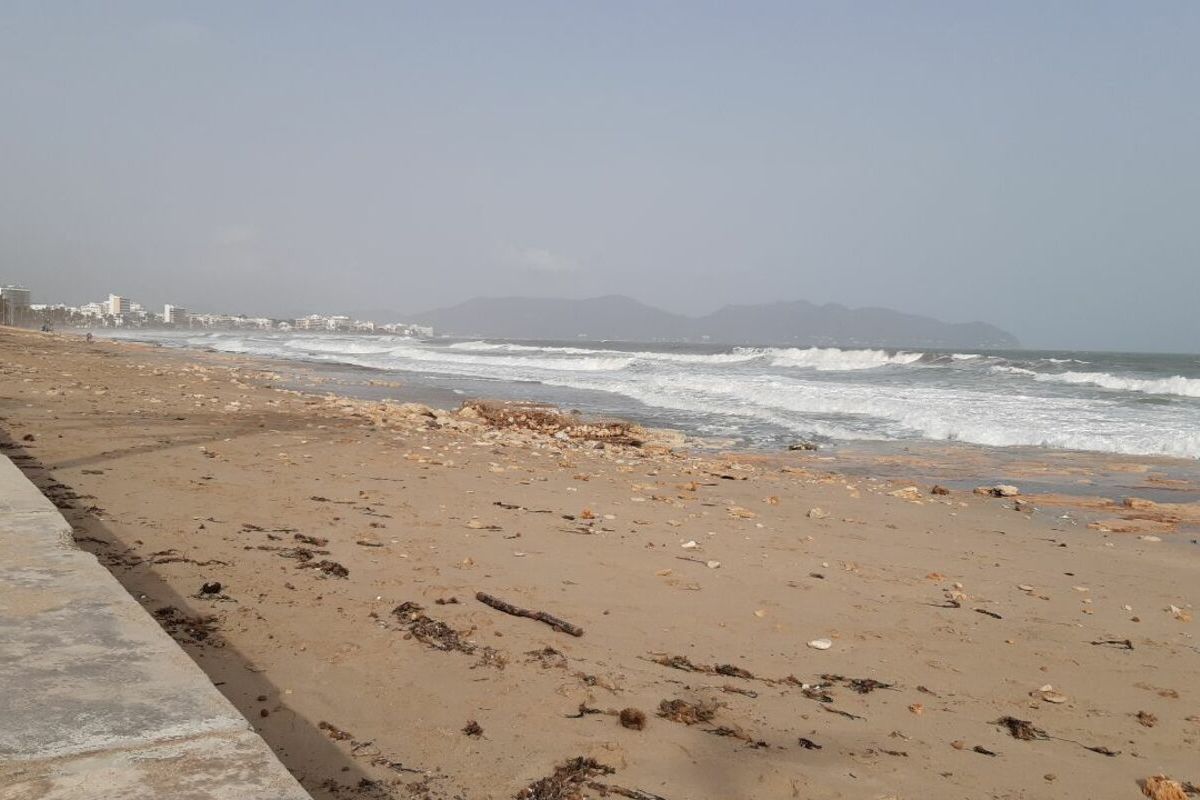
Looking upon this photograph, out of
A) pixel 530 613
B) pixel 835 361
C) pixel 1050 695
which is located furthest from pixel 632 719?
pixel 835 361

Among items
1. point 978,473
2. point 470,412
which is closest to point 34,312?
point 470,412

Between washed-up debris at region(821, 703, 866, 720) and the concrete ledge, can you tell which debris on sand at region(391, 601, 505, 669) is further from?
washed-up debris at region(821, 703, 866, 720)

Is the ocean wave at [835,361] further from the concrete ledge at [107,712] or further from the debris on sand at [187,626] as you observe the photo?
the concrete ledge at [107,712]

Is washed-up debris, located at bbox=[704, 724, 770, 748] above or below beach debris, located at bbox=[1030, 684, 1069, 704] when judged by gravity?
above

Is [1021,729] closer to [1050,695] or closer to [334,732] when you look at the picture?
[1050,695]

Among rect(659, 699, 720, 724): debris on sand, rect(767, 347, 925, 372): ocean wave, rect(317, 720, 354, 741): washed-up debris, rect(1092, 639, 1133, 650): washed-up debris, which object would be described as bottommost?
rect(1092, 639, 1133, 650): washed-up debris

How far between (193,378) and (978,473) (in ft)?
49.5

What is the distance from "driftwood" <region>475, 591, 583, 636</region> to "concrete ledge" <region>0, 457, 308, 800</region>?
1.49 meters

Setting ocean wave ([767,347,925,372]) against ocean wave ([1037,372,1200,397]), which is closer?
ocean wave ([1037,372,1200,397])

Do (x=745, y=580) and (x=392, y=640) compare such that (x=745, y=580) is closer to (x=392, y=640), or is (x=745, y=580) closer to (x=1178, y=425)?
(x=392, y=640)

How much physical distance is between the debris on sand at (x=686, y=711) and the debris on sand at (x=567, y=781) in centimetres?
40

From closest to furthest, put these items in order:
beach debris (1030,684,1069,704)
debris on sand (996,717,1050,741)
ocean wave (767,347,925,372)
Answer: debris on sand (996,717,1050,741), beach debris (1030,684,1069,704), ocean wave (767,347,925,372)

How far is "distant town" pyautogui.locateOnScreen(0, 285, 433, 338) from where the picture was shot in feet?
235

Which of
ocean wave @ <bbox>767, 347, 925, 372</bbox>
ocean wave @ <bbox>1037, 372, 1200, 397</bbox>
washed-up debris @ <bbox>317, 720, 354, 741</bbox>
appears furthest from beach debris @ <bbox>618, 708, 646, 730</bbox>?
ocean wave @ <bbox>767, 347, 925, 372</bbox>
